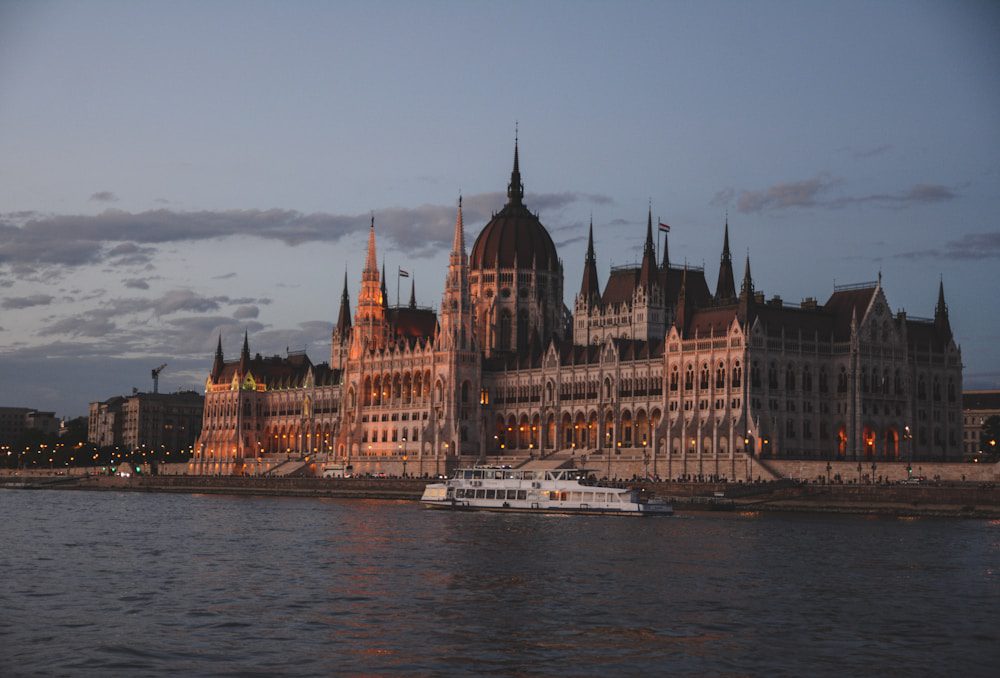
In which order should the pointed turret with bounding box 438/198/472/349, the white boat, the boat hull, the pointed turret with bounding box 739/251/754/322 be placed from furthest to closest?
the pointed turret with bounding box 438/198/472/349
the pointed turret with bounding box 739/251/754/322
the white boat
the boat hull

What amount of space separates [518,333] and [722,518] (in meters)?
85.2

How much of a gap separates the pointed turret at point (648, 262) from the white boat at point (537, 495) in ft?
154

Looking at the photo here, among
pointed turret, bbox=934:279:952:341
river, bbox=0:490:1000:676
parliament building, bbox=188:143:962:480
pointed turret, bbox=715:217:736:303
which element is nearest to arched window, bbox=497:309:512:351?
parliament building, bbox=188:143:962:480

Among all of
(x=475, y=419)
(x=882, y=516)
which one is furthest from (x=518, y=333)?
(x=882, y=516)

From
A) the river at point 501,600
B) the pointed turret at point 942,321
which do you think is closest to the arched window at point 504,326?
the pointed turret at point 942,321

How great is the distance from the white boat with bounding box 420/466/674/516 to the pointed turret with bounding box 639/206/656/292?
46.9 metres

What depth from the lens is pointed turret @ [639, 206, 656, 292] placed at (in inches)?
6929

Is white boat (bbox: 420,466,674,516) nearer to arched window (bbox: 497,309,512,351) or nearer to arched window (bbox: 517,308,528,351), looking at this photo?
arched window (bbox: 517,308,528,351)

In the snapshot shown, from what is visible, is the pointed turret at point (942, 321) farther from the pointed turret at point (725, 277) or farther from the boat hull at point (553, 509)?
the boat hull at point (553, 509)

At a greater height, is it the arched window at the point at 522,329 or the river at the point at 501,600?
the arched window at the point at 522,329

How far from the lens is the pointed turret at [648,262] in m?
176

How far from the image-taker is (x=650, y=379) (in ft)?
532

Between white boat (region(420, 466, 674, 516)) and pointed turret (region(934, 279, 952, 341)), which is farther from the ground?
pointed turret (region(934, 279, 952, 341))

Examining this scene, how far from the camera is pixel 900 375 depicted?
153000 millimetres
